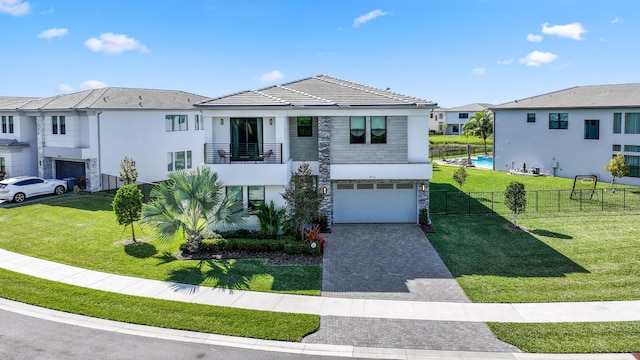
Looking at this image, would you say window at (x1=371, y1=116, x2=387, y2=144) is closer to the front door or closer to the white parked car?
the front door

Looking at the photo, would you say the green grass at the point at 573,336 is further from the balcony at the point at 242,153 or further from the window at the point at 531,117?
the window at the point at 531,117

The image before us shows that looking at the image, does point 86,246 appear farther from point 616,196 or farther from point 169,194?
point 616,196

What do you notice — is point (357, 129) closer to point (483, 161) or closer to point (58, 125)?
point (58, 125)

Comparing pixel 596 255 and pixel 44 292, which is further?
pixel 596 255

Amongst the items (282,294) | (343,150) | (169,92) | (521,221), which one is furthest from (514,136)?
(282,294)

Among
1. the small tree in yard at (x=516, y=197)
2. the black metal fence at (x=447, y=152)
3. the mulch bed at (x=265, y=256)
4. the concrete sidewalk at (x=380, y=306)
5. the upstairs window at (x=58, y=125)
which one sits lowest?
the concrete sidewalk at (x=380, y=306)

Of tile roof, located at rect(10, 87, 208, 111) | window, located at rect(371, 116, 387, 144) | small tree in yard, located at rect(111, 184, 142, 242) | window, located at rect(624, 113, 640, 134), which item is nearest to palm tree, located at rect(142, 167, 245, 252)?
small tree in yard, located at rect(111, 184, 142, 242)

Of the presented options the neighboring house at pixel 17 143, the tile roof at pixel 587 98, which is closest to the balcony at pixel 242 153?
the neighboring house at pixel 17 143
